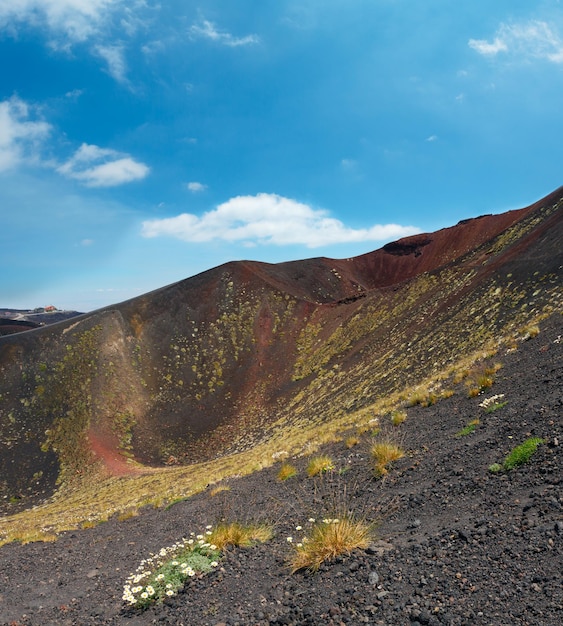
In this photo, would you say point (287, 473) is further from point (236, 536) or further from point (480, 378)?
point (480, 378)

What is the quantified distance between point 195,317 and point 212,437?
25.0 m

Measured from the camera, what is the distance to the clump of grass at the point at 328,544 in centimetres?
562

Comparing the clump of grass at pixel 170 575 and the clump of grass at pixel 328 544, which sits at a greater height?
the clump of grass at pixel 328 544

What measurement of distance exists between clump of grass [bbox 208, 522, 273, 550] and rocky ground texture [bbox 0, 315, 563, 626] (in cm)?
24

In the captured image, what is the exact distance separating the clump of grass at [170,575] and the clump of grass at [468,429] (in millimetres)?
6699

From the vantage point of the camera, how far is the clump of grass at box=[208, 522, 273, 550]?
7.10 m

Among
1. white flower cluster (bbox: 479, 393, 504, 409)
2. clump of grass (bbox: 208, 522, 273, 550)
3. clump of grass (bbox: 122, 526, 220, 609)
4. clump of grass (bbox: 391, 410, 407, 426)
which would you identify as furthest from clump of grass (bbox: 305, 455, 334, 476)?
clump of grass (bbox: 122, 526, 220, 609)

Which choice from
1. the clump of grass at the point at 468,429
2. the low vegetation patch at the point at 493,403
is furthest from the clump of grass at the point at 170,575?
the low vegetation patch at the point at 493,403

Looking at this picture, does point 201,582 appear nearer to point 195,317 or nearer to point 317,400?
point 317,400

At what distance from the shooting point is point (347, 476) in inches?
413

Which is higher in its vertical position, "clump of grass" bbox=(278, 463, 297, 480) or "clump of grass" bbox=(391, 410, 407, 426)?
"clump of grass" bbox=(391, 410, 407, 426)

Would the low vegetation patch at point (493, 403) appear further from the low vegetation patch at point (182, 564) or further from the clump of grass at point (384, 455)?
the low vegetation patch at point (182, 564)

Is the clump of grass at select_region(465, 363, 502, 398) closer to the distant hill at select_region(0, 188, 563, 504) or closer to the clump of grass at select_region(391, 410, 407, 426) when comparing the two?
the distant hill at select_region(0, 188, 563, 504)

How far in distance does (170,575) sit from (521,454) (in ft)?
20.3
